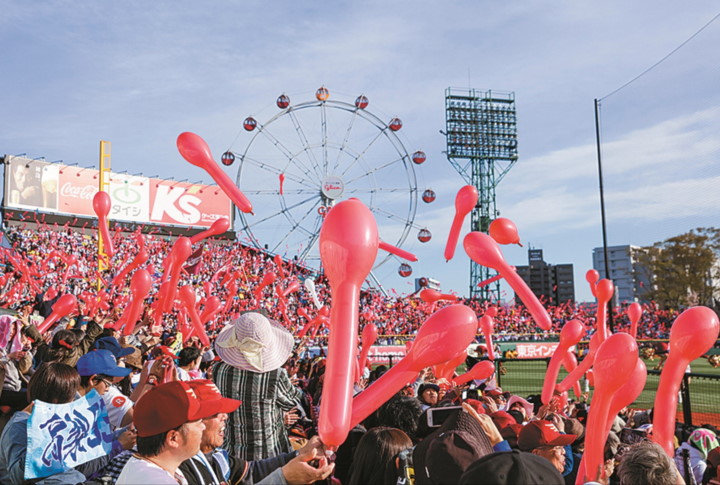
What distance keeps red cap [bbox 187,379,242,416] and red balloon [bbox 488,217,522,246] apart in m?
3.96

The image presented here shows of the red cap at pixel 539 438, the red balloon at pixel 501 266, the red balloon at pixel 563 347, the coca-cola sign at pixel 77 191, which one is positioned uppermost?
the coca-cola sign at pixel 77 191

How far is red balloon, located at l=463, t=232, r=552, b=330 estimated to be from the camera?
15.2ft

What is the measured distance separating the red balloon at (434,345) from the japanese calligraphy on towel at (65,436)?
1952 millimetres

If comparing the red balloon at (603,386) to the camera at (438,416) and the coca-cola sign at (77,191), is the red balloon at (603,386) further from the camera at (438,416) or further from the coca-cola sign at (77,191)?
the coca-cola sign at (77,191)

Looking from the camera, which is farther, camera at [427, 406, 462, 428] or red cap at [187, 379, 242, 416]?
camera at [427, 406, 462, 428]

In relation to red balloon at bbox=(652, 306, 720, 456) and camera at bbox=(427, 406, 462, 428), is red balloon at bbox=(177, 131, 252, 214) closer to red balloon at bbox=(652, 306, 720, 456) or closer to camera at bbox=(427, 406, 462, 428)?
camera at bbox=(427, 406, 462, 428)

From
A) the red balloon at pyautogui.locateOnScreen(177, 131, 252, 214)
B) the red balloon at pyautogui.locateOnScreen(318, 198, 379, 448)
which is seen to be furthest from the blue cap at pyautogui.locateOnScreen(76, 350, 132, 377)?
the red balloon at pyautogui.locateOnScreen(318, 198, 379, 448)

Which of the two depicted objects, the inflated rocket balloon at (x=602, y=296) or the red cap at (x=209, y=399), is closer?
the red cap at (x=209, y=399)

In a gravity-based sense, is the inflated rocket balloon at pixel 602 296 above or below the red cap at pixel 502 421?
above

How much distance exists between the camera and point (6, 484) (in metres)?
3.21

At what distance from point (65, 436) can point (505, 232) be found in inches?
165

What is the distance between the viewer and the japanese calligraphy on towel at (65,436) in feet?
9.97

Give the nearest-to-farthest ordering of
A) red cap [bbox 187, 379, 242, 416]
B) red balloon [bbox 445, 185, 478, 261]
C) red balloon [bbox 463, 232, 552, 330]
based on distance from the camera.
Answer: red cap [bbox 187, 379, 242, 416] < red balloon [bbox 463, 232, 552, 330] < red balloon [bbox 445, 185, 478, 261]

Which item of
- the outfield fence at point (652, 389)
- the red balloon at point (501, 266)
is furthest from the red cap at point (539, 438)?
the outfield fence at point (652, 389)
